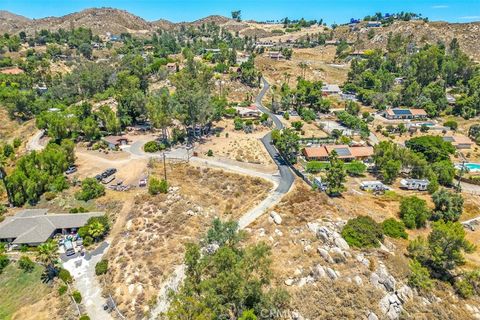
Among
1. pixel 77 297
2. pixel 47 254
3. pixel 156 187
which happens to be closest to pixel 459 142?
pixel 156 187

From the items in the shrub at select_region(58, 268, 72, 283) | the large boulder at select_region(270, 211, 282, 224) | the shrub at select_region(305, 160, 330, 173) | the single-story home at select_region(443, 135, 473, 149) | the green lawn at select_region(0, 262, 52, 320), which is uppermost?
the shrub at select_region(305, 160, 330, 173)

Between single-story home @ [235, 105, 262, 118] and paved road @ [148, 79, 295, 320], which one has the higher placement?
single-story home @ [235, 105, 262, 118]

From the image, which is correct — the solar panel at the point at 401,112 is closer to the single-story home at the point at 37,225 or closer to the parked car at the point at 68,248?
the single-story home at the point at 37,225

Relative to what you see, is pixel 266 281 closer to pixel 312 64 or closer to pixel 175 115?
pixel 175 115

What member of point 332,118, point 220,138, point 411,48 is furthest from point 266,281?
point 411,48

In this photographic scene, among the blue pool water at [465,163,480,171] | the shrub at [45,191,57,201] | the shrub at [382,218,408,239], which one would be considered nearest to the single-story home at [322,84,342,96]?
the blue pool water at [465,163,480,171]

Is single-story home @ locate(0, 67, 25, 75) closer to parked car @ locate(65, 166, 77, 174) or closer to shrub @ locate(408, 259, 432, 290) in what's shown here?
parked car @ locate(65, 166, 77, 174)

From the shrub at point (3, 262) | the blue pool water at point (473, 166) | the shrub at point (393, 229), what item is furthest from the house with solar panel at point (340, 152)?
the shrub at point (3, 262)
